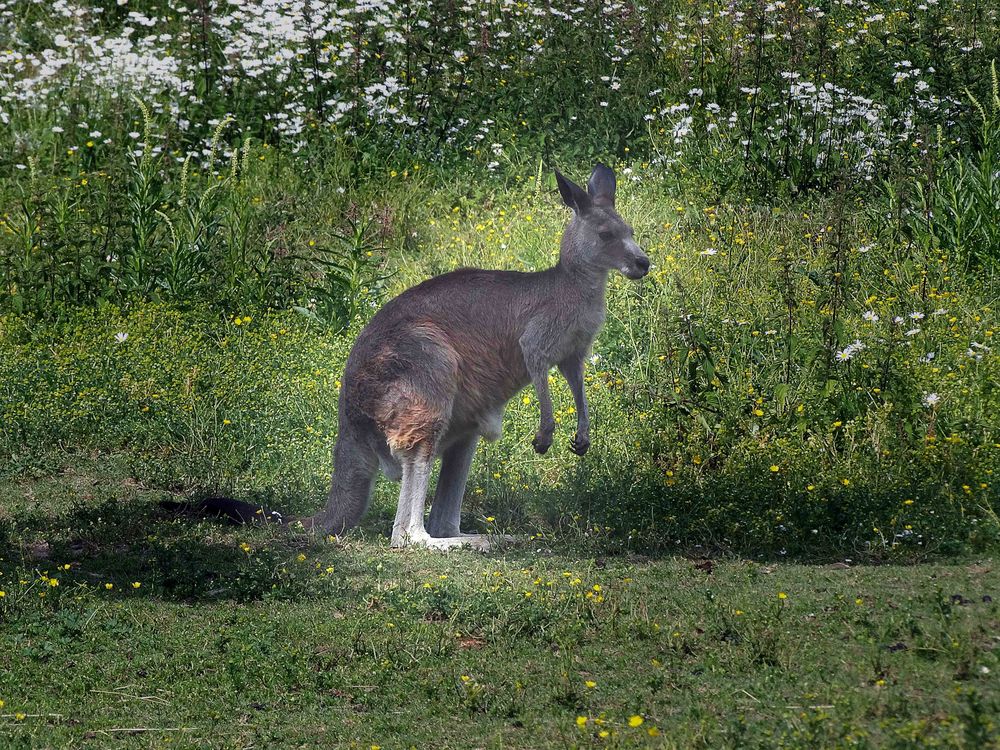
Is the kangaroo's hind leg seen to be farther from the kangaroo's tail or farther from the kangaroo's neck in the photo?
the kangaroo's neck

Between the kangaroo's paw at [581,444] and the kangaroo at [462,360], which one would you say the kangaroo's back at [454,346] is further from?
the kangaroo's paw at [581,444]

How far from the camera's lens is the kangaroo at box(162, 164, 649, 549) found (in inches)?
302

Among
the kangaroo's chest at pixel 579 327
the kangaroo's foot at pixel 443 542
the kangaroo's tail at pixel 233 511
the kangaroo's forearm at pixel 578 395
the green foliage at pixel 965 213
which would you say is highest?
the green foliage at pixel 965 213

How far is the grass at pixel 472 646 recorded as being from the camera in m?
5.22

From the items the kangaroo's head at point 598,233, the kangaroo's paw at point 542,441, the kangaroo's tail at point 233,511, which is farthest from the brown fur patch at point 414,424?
the kangaroo's head at point 598,233

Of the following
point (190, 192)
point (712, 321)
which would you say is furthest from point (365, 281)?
point (712, 321)

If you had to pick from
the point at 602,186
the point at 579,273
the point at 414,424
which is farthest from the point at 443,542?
the point at 602,186

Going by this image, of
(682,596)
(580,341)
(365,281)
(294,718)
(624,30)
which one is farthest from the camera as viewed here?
(624,30)

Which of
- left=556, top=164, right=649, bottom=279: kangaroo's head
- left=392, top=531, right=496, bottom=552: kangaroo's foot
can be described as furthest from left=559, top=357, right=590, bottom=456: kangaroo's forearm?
left=392, top=531, right=496, bottom=552: kangaroo's foot

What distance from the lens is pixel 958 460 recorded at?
820 centimetres

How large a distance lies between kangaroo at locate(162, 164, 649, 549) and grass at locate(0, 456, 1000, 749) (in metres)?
0.38

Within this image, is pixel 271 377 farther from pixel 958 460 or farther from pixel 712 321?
pixel 958 460

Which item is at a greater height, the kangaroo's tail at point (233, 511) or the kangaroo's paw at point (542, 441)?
the kangaroo's paw at point (542, 441)

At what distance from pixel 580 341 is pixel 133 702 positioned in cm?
326
